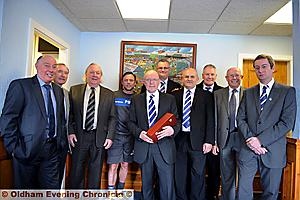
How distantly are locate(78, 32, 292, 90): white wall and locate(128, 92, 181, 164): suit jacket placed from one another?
2.06 meters

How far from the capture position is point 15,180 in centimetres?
247

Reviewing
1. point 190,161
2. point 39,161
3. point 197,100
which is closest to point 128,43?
point 197,100

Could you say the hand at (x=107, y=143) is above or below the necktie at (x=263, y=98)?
below

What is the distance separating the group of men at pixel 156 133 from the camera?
247 centimetres

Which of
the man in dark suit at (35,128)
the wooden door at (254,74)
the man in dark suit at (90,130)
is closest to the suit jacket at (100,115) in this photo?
the man in dark suit at (90,130)

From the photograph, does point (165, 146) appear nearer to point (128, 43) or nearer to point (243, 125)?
point (243, 125)

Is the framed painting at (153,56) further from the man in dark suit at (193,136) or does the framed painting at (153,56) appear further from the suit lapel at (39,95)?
the suit lapel at (39,95)

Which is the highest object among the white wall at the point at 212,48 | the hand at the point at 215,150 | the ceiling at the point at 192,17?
the ceiling at the point at 192,17

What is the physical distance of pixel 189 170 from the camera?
3.24 metres

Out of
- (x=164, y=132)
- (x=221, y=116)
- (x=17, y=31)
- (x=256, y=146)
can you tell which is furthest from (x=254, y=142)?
(x=17, y=31)

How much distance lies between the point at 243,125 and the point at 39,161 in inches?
72.0

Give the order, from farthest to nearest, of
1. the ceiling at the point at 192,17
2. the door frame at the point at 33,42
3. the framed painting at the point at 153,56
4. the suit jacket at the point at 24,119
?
the framed painting at the point at 153,56, the ceiling at the point at 192,17, the door frame at the point at 33,42, the suit jacket at the point at 24,119

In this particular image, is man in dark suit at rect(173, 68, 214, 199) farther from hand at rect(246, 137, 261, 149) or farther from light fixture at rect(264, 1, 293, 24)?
light fixture at rect(264, 1, 293, 24)

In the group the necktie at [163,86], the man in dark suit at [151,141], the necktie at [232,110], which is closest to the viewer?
the man in dark suit at [151,141]
